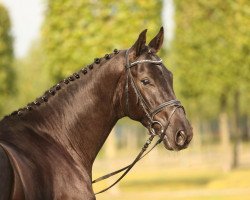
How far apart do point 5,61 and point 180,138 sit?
51.8m

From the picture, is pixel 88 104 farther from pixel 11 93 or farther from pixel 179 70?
pixel 11 93

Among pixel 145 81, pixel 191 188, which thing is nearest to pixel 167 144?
pixel 145 81

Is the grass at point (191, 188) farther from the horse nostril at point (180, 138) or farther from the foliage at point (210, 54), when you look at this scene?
the horse nostril at point (180, 138)

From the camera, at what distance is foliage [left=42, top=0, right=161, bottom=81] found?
33.9 metres

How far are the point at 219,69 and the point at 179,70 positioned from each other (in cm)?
529

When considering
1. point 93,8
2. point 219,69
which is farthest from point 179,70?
point 93,8

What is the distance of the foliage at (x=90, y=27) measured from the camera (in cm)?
3388

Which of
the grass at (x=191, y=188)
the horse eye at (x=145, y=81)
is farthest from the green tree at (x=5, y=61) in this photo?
the horse eye at (x=145, y=81)

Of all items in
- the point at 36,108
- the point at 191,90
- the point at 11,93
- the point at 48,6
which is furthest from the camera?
the point at 11,93

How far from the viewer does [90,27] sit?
3444 centimetres

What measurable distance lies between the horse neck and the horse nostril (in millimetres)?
804

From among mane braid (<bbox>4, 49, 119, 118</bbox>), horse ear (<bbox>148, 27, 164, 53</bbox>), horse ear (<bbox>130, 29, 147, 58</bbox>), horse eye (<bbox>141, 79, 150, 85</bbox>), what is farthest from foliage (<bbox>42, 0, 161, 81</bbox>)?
horse eye (<bbox>141, 79, 150, 85</bbox>)

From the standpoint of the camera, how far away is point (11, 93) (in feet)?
194

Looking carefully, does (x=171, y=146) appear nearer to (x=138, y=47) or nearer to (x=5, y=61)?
(x=138, y=47)
